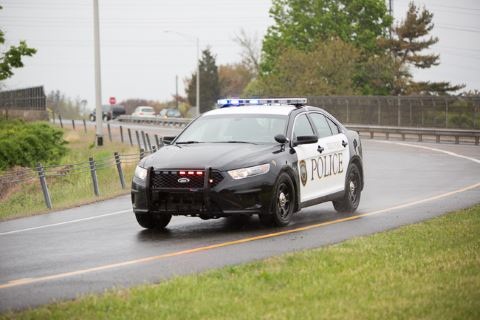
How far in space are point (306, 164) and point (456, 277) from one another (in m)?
5.55

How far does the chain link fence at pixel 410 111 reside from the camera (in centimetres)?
5416

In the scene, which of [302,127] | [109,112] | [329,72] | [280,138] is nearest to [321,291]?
[280,138]

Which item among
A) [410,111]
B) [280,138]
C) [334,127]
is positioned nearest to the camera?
[280,138]

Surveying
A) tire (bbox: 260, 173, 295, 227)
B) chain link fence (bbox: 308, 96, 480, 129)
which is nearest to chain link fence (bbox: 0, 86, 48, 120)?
chain link fence (bbox: 308, 96, 480, 129)

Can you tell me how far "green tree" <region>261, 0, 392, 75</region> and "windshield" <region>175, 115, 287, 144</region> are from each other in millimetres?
72916

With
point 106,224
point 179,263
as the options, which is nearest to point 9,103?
point 106,224

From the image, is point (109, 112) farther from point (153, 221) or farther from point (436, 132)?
point (153, 221)

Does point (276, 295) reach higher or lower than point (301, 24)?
lower

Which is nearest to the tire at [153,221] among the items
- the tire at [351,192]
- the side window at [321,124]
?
the side window at [321,124]

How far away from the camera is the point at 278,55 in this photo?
9150 cm

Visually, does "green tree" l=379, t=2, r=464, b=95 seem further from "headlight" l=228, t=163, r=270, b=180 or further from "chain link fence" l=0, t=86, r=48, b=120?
"headlight" l=228, t=163, r=270, b=180

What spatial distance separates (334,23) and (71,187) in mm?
62112

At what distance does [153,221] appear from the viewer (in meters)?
13.9

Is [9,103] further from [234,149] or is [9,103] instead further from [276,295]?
[276,295]
